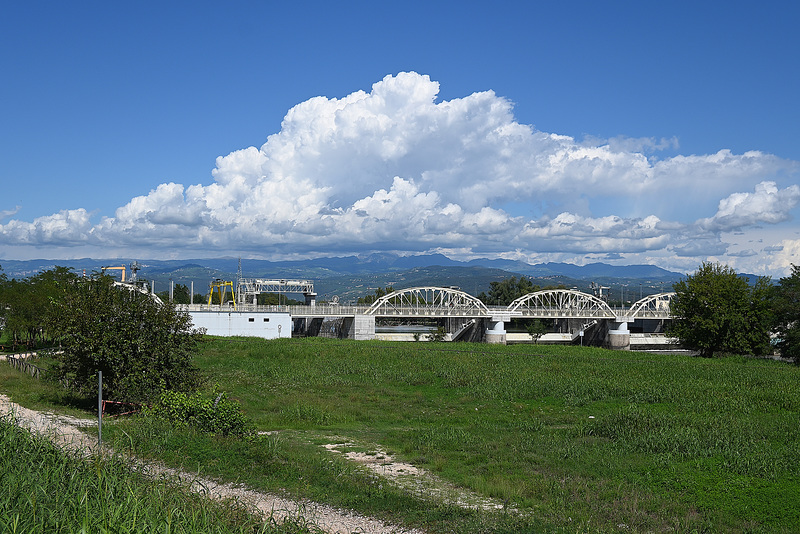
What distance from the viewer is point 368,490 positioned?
1297 centimetres

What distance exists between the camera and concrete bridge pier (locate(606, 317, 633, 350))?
80.4m

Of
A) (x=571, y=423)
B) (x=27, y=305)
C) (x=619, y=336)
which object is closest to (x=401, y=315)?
(x=619, y=336)

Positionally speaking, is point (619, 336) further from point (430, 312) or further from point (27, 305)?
point (27, 305)

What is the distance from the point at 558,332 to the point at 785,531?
8538 centimetres

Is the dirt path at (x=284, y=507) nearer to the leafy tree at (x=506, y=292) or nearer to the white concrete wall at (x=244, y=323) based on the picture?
Result: the white concrete wall at (x=244, y=323)

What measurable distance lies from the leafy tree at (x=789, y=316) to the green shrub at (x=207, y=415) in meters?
41.4

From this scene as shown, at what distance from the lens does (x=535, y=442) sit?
1862 centimetres

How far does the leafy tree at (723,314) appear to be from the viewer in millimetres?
50500

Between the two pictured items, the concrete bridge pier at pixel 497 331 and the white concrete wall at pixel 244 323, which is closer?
the white concrete wall at pixel 244 323

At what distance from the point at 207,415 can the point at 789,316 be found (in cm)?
4506

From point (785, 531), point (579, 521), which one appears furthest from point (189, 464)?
point (785, 531)

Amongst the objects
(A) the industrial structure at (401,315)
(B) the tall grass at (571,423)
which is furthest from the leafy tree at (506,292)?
(B) the tall grass at (571,423)

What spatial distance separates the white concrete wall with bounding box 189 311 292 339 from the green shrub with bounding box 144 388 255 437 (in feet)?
147

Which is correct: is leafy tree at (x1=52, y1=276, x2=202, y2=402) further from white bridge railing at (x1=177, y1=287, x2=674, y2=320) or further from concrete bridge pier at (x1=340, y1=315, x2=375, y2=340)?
concrete bridge pier at (x1=340, y1=315, x2=375, y2=340)
